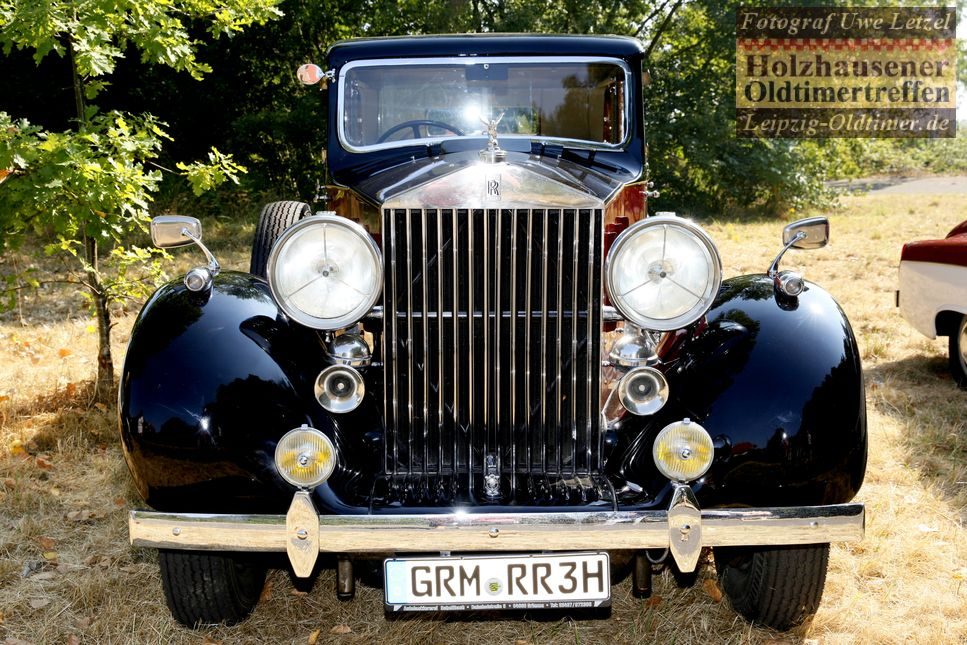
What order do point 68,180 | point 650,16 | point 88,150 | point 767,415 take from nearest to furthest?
point 767,415 < point 68,180 < point 88,150 < point 650,16

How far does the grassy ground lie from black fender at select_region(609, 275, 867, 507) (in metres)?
0.71

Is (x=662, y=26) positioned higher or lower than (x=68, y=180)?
higher

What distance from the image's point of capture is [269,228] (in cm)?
494

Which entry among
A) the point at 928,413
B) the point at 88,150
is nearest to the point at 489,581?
the point at 88,150

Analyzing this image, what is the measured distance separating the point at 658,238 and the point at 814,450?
74 cm

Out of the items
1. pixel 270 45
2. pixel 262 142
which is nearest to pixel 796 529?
pixel 262 142

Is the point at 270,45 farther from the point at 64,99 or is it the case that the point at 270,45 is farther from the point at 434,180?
the point at 434,180

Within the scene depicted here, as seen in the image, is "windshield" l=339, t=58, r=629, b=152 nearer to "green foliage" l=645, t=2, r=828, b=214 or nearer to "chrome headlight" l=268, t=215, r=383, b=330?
"chrome headlight" l=268, t=215, r=383, b=330

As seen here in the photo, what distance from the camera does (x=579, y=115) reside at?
12.0 feet

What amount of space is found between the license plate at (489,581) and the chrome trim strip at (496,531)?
0.06 meters

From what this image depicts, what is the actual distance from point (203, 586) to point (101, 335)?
8.98ft

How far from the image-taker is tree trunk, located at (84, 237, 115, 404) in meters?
4.95

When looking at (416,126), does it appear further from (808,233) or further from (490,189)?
(808,233)

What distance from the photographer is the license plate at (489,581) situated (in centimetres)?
229
